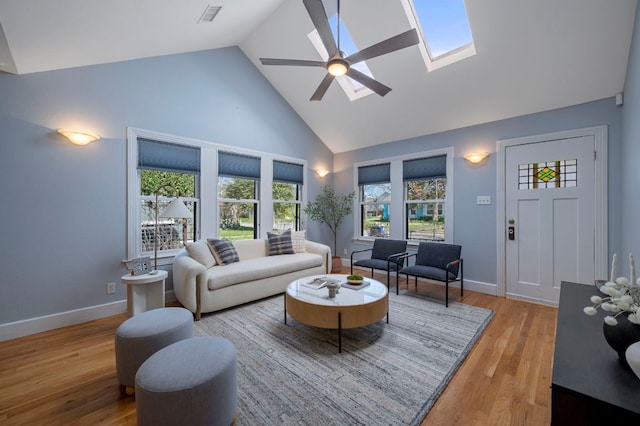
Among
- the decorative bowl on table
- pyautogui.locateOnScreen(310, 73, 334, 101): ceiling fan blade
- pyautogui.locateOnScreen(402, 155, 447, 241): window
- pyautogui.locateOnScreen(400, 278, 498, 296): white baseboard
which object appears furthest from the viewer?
pyautogui.locateOnScreen(402, 155, 447, 241): window

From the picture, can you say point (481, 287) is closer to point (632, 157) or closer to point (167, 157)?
point (632, 157)

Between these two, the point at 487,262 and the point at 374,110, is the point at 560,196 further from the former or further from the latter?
the point at 374,110

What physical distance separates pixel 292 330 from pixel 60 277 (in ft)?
8.43

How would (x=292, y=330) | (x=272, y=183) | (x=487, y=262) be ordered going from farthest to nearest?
(x=272, y=183)
(x=487, y=262)
(x=292, y=330)

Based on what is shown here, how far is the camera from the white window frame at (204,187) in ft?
10.7

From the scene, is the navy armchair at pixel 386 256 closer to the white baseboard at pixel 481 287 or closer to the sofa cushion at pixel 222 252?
the white baseboard at pixel 481 287

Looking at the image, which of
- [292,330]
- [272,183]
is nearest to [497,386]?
[292,330]

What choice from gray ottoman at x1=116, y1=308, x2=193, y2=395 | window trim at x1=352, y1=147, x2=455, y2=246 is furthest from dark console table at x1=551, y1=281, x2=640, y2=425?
window trim at x1=352, y1=147, x2=455, y2=246

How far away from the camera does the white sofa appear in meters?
2.98

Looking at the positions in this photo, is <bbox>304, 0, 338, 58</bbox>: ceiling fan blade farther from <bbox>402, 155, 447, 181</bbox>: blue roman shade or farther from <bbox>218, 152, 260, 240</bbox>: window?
<bbox>402, 155, 447, 181</bbox>: blue roman shade

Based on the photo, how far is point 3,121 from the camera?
252cm

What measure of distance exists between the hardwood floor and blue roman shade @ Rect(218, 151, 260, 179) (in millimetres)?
2494

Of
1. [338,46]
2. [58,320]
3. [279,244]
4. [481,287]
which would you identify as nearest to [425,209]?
[481,287]

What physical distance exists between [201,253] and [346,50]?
11.8 ft
